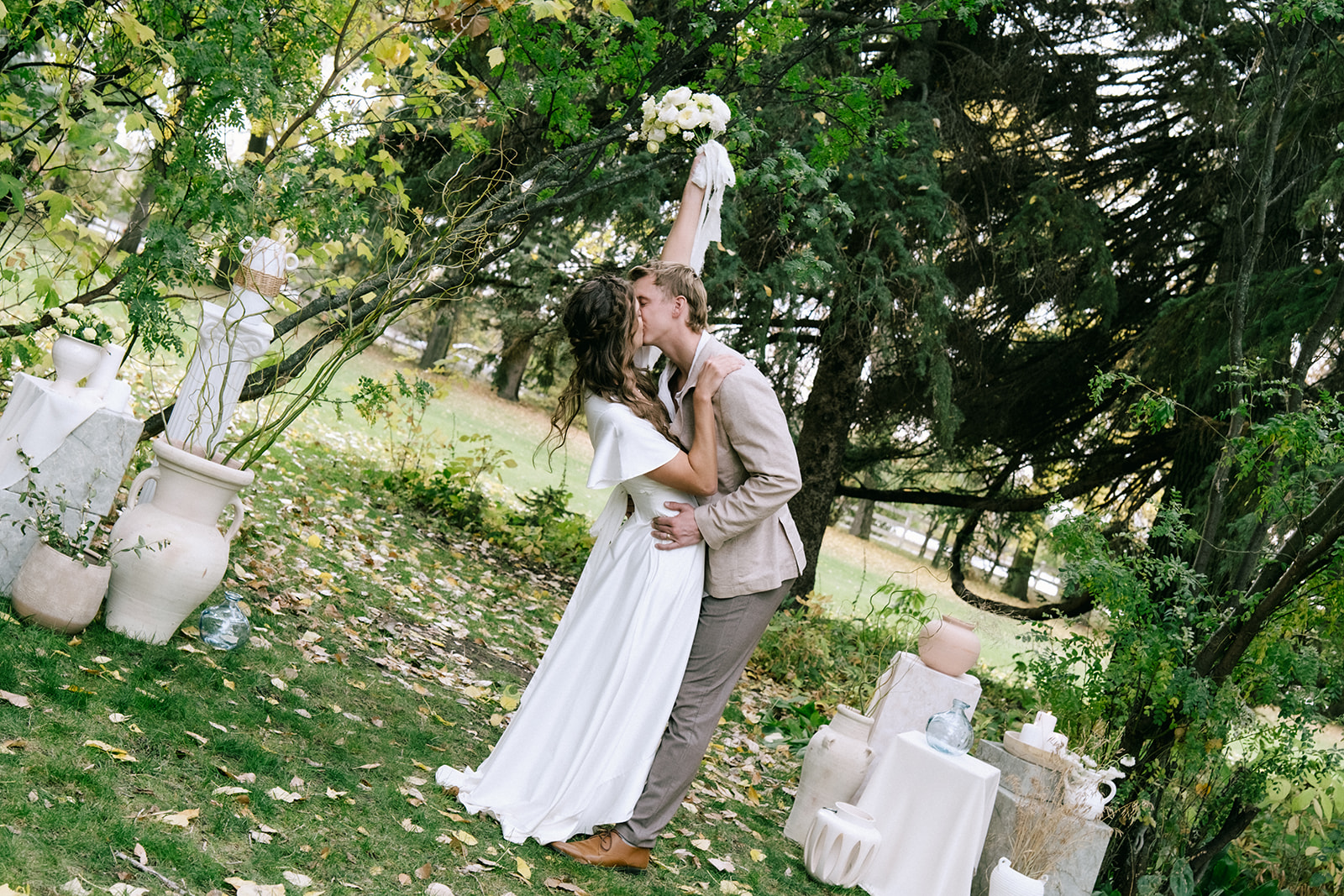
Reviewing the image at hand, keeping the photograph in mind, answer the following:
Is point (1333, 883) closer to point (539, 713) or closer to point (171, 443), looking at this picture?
point (539, 713)

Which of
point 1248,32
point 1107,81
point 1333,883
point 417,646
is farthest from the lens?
point 1107,81

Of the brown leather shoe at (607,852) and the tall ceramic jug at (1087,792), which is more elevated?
the tall ceramic jug at (1087,792)

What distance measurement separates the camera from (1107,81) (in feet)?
30.7

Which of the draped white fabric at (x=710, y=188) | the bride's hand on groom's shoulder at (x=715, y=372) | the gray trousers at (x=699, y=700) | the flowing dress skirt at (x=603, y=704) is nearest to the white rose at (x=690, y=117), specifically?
the draped white fabric at (x=710, y=188)

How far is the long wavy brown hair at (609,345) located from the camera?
→ 3441 mm

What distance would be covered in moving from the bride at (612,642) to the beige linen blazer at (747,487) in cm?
7

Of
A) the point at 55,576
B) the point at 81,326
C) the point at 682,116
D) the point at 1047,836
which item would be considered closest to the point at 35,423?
the point at 81,326

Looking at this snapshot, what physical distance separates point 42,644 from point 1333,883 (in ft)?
21.4

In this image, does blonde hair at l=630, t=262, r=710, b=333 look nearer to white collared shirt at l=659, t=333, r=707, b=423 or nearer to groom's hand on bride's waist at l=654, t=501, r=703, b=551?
white collared shirt at l=659, t=333, r=707, b=423

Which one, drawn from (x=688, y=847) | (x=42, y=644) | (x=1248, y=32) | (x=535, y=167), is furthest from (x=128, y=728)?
(x=1248, y=32)

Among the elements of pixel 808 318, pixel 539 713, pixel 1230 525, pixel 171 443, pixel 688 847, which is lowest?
pixel 688 847

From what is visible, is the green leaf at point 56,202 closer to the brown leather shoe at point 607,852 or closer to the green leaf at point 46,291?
the green leaf at point 46,291

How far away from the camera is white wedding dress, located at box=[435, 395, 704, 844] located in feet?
11.3

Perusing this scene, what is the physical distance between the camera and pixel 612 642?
3518 millimetres
